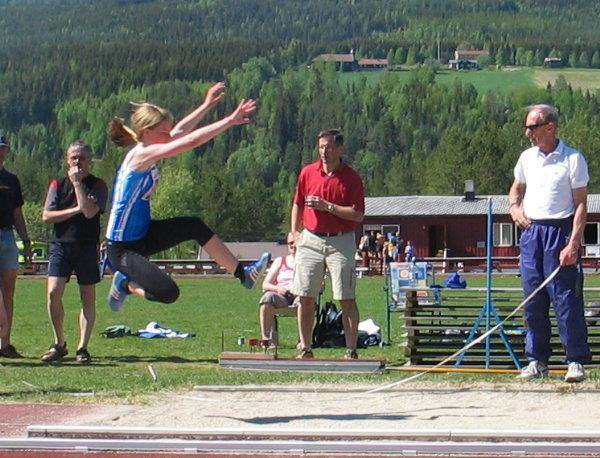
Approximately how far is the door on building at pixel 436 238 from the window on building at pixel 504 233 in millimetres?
2936

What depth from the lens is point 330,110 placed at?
199m

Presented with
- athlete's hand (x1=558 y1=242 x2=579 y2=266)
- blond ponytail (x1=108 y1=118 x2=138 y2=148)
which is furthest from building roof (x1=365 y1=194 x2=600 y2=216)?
blond ponytail (x1=108 y1=118 x2=138 y2=148)

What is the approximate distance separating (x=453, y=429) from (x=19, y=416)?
286 cm

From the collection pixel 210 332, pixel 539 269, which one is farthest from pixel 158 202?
pixel 539 269

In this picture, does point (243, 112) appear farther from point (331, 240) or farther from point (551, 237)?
point (331, 240)

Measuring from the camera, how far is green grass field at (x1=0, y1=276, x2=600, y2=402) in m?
9.95

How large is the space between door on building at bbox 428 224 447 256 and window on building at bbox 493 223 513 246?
2.94 m

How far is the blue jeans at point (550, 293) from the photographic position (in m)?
10.2

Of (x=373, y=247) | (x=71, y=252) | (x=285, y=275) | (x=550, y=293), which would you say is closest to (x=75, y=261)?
(x=71, y=252)

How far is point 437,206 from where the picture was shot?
7681cm

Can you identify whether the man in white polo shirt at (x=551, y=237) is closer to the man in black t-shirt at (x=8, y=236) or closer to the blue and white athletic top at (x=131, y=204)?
the blue and white athletic top at (x=131, y=204)

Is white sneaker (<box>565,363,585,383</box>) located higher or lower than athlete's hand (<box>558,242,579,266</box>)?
lower

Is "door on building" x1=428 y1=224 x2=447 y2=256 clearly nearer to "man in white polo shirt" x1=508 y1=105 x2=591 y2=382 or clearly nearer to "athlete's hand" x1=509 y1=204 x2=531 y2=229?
"athlete's hand" x1=509 y1=204 x2=531 y2=229

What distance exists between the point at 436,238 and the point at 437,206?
1.79 meters
